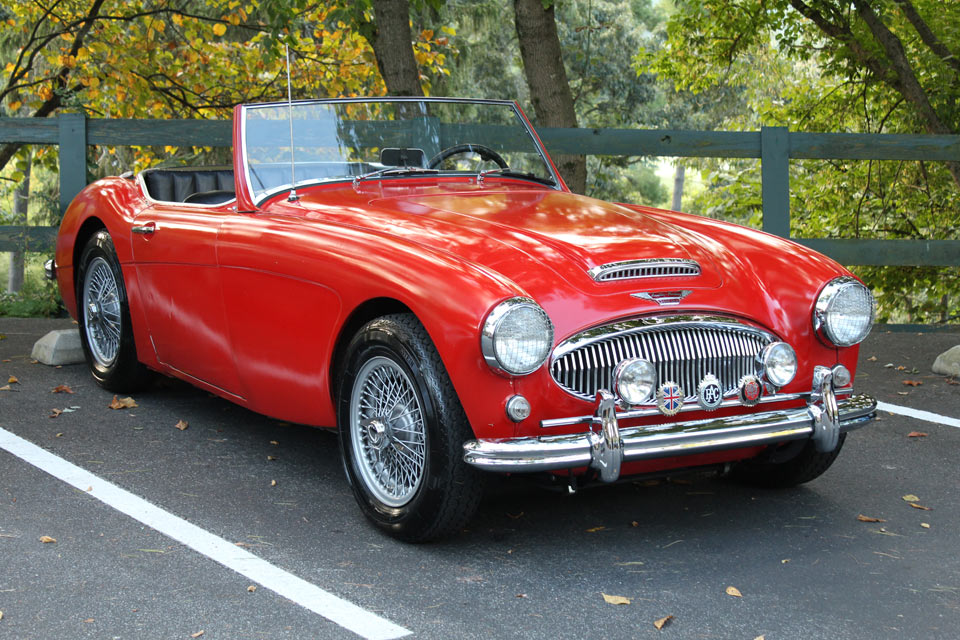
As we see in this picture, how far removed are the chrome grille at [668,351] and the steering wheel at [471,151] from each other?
5.64 feet

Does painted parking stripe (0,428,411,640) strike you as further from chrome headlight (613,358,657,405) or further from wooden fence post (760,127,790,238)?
wooden fence post (760,127,790,238)

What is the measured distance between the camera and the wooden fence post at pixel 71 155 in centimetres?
777

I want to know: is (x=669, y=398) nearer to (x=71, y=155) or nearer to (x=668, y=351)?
(x=668, y=351)

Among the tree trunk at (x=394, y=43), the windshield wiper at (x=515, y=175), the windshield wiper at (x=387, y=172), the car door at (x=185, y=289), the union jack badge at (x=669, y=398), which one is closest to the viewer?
the union jack badge at (x=669, y=398)

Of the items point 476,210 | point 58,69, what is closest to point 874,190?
point 476,210

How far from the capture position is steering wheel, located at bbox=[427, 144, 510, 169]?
4862 millimetres

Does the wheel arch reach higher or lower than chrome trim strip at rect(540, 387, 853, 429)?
higher

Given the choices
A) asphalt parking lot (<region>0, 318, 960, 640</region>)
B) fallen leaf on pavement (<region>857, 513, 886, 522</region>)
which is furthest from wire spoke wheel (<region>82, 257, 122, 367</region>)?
fallen leaf on pavement (<region>857, 513, 886, 522</region>)

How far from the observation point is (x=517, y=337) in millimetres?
3246

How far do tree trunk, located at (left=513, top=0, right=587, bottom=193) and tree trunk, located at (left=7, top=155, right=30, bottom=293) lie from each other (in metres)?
4.26

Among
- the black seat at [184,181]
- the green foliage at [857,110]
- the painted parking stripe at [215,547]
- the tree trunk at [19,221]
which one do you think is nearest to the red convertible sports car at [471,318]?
the painted parking stripe at [215,547]

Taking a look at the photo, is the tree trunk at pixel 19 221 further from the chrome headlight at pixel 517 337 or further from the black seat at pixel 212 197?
the chrome headlight at pixel 517 337

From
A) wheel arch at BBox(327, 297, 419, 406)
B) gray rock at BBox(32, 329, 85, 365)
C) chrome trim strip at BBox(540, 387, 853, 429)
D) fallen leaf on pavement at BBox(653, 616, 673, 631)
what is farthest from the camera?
gray rock at BBox(32, 329, 85, 365)

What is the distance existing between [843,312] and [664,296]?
28.9 inches
